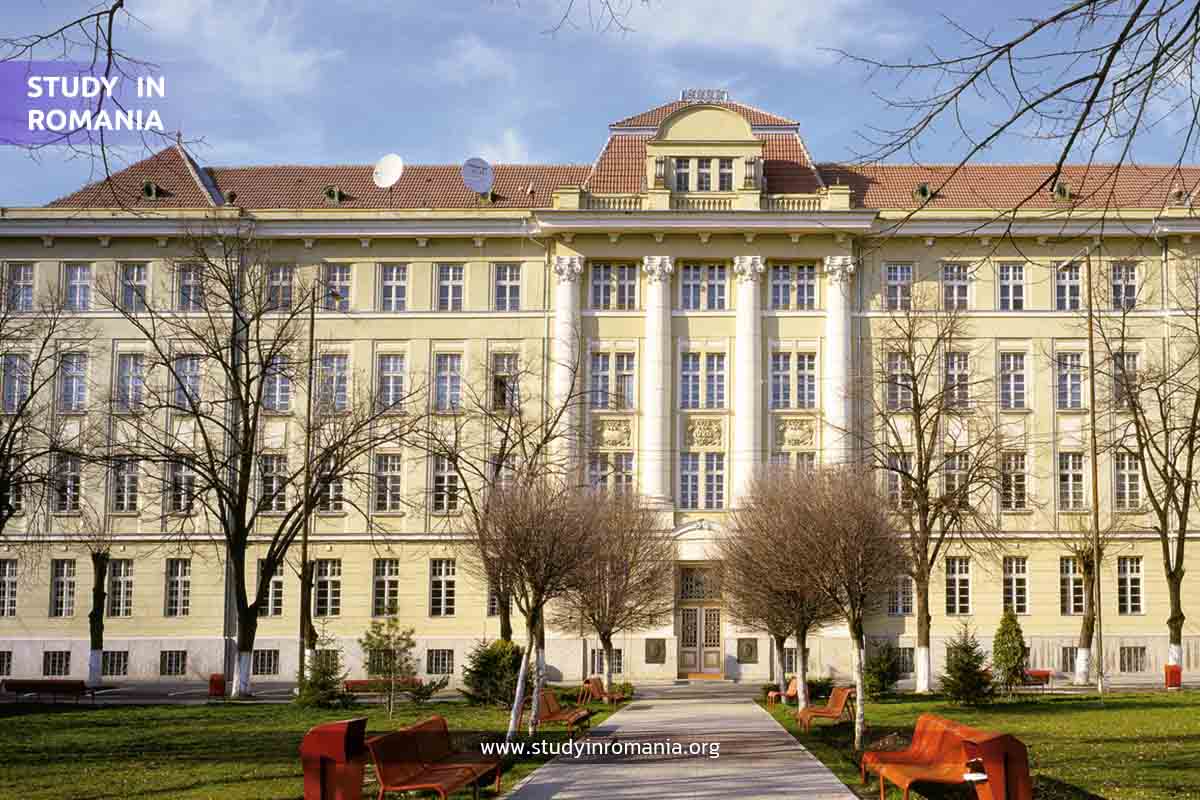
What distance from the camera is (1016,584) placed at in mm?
46750

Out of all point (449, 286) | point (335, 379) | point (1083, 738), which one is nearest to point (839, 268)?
point (449, 286)

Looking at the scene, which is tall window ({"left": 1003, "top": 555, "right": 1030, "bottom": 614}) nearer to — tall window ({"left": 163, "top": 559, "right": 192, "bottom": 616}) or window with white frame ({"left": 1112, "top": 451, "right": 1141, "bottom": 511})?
window with white frame ({"left": 1112, "top": 451, "right": 1141, "bottom": 511})

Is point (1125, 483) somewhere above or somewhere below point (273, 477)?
below

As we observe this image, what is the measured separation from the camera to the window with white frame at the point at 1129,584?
152 feet

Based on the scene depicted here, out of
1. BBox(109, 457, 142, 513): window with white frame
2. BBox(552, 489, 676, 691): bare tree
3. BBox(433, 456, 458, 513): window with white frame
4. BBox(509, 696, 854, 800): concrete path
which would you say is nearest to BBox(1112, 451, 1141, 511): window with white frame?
BBox(552, 489, 676, 691): bare tree

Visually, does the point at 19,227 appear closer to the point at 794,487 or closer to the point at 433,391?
the point at 433,391

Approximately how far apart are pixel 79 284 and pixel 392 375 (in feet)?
38.2

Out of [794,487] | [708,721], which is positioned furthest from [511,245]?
[708,721]

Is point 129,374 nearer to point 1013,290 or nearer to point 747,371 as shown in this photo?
point 747,371

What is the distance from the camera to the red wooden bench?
42.5 feet

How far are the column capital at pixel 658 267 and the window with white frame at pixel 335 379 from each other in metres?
11.0

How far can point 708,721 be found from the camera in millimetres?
26438

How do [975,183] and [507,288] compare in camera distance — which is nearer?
[507,288]

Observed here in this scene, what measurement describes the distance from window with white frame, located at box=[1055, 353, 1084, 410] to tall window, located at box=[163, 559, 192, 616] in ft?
99.7
